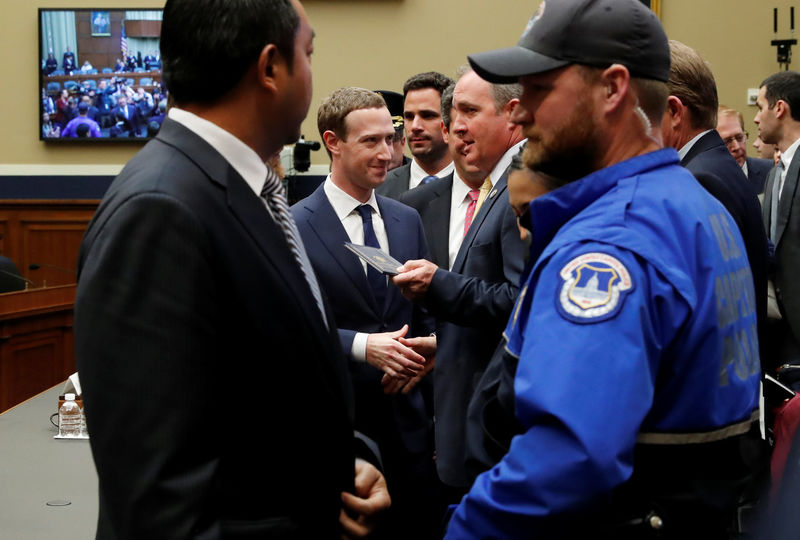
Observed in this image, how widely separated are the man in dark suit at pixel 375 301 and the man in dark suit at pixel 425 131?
1.35 meters

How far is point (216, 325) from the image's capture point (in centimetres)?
104

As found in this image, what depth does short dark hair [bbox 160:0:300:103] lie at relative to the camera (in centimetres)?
111

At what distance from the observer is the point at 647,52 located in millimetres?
1262

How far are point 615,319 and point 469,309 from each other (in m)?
1.00

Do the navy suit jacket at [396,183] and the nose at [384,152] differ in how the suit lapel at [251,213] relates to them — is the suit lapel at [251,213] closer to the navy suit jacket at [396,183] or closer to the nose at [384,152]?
the nose at [384,152]

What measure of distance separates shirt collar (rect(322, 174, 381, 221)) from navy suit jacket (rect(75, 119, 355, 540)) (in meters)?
1.53

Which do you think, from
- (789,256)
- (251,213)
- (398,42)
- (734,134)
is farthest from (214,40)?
(398,42)

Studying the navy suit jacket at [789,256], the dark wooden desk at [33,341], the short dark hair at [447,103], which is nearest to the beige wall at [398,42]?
the dark wooden desk at [33,341]

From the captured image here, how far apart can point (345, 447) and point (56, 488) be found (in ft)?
4.33

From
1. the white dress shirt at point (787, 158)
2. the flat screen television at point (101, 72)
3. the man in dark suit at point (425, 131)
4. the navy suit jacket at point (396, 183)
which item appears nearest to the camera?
the white dress shirt at point (787, 158)

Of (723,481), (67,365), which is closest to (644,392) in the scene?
(723,481)

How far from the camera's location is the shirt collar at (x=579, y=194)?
1.24 metres

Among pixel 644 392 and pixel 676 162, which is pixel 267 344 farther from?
pixel 676 162

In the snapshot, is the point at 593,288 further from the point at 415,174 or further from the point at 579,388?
the point at 415,174
